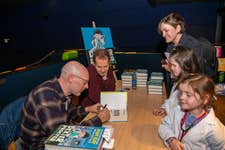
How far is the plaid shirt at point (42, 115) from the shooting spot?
1.15 metres

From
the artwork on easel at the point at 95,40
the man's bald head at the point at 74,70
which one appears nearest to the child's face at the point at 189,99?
the man's bald head at the point at 74,70

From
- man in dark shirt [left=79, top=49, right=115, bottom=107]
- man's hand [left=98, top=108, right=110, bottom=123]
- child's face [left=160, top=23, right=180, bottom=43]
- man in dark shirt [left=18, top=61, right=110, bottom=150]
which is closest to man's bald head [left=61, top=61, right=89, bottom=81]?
man in dark shirt [left=18, top=61, right=110, bottom=150]

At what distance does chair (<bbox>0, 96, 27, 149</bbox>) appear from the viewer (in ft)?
4.05

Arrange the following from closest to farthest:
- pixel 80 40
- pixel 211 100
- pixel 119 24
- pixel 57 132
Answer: pixel 57 132, pixel 211 100, pixel 119 24, pixel 80 40

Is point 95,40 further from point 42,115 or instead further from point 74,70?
point 42,115

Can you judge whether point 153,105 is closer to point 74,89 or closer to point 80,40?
point 74,89

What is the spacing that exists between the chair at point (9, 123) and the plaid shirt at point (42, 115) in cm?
6

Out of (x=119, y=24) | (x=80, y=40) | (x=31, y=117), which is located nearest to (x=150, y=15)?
(x=119, y=24)

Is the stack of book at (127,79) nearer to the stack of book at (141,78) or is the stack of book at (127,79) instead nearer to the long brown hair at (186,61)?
the stack of book at (141,78)

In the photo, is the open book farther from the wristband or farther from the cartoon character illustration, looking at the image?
the cartoon character illustration

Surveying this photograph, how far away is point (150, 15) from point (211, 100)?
12.0 ft

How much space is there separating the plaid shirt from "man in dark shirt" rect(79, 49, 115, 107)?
57cm

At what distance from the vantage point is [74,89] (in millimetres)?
1343

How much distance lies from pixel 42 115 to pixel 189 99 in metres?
0.85
